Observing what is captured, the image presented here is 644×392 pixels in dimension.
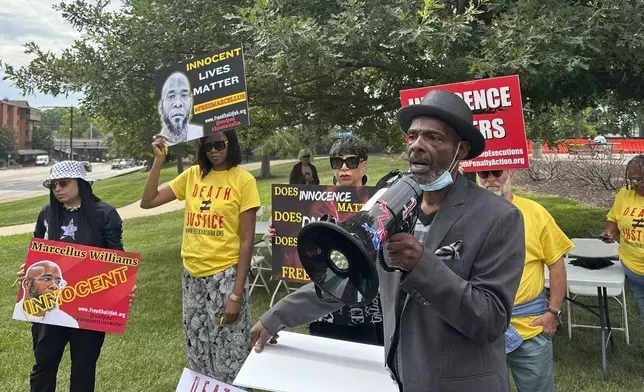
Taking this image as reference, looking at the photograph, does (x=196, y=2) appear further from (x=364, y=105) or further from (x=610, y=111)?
(x=610, y=111)

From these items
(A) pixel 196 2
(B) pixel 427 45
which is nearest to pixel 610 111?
(B) pixel 427 45

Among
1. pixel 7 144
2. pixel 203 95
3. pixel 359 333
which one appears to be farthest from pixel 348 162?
pixel 7 144

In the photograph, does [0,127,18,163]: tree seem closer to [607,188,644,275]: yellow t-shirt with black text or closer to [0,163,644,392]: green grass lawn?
[0,163,644,392]: green grass lawn

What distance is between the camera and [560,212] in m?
12.1

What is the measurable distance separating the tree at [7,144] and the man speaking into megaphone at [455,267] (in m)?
85.1

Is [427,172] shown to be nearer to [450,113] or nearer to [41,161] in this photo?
[450,113]

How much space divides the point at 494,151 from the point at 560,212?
33.1 ft

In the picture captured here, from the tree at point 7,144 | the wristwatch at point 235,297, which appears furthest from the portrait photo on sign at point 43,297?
the tree at point 7,144

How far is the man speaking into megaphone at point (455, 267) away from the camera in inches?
54.7

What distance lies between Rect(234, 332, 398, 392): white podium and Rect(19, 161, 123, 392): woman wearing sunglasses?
1900mm

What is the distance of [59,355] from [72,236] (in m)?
0.81

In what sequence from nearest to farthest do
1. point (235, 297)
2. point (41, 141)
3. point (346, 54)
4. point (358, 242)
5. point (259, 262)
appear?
1. point (358, 242)
2. point (235, 297)
3. point (346, 54)
4. point (259, 262)
5. point (41, 141)

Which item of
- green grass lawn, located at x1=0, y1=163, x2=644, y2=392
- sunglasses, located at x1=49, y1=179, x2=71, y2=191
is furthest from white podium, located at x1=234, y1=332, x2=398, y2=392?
sunglasses, located at x1=49, y1=179, x2=71, y2=191

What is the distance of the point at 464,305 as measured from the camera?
1333 millimetres
